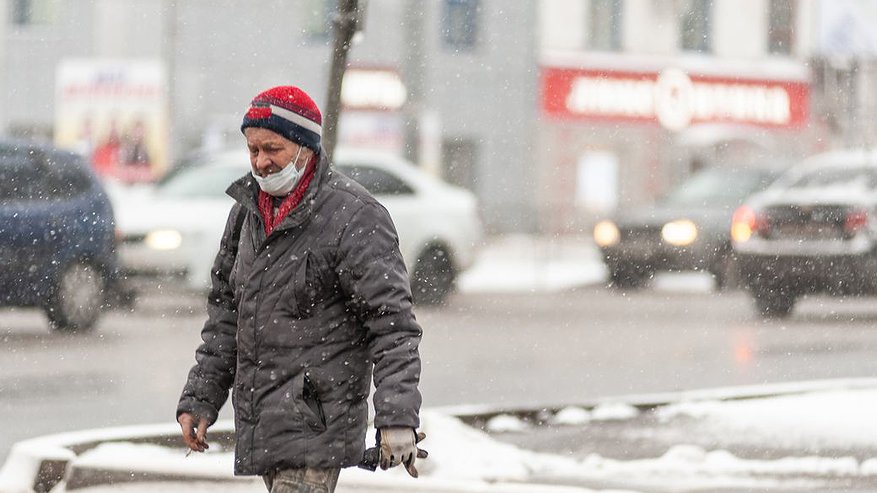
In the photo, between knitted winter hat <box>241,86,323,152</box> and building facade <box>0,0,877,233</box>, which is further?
building facade <box>0,0,877,233</box>

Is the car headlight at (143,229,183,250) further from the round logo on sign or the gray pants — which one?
the round logo on sign

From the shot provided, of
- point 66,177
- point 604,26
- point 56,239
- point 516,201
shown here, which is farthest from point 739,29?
point 56,239

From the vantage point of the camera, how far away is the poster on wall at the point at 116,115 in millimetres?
26594

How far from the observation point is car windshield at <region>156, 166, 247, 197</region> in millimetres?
15102

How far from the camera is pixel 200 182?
15.3 m

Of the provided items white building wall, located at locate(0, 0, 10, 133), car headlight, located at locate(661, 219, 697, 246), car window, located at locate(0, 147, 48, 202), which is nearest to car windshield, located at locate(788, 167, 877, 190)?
car headlight, located at locate(661, 219, 697, 246)

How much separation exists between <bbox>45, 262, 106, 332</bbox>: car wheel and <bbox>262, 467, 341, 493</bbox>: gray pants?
9.26 meters

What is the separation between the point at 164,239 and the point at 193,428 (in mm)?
10875

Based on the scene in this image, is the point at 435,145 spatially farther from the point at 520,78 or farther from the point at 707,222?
the point at 707,222

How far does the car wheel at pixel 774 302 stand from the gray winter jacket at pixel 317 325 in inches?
449

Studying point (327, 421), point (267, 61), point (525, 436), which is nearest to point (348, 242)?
point (327, 421)

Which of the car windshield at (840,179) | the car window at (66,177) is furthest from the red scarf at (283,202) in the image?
the car windshield at (840,179)

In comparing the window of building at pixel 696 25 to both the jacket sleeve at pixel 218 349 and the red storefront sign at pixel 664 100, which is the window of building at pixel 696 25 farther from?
the jacket sleeve at pixel 218 349

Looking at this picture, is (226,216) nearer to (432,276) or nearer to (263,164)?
(432,276)
